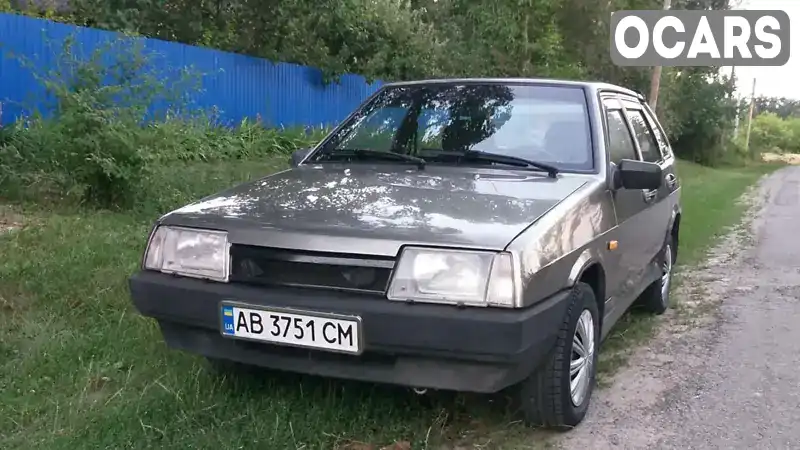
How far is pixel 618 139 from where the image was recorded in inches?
165

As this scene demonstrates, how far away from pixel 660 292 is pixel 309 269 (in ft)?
11.1

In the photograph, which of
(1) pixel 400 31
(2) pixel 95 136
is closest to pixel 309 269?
(2) pixel 95 136

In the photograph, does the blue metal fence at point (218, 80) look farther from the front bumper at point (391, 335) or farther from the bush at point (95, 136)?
the front bumper at point (391, 335)

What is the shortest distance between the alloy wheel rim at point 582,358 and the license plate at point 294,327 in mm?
1048

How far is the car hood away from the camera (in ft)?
9.02

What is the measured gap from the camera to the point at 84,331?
4.06 metres

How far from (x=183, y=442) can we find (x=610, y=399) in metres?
2.04

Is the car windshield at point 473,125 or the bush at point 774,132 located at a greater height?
the car windshield at point 473,125

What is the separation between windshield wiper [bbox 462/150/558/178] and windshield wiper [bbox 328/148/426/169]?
0.24 meters

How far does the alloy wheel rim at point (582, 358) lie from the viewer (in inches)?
129

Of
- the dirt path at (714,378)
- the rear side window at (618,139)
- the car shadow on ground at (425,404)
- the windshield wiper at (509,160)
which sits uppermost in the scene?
the rear side window at (618,139)

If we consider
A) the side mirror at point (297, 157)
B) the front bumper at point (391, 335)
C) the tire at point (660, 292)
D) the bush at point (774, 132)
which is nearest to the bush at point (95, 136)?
the side mirror at point (297, 157)

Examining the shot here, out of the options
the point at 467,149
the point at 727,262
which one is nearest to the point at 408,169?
the point at 467,149

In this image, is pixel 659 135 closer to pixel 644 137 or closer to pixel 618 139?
pixel 644 137
